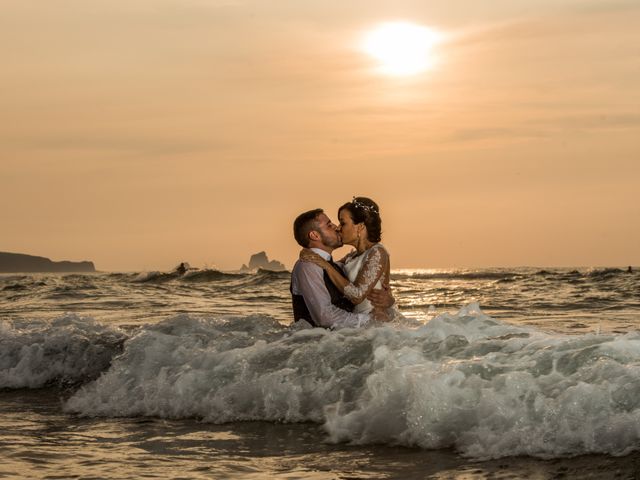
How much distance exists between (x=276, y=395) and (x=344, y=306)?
2063 mm

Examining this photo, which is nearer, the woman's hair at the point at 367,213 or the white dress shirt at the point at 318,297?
the white dress shirt at the point at 318,297

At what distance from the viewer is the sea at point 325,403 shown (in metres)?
6.38

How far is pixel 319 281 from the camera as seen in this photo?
10.1 metres

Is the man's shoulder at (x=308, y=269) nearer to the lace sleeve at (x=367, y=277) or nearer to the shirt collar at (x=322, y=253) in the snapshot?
the shirt collar at (x=322, y=253)

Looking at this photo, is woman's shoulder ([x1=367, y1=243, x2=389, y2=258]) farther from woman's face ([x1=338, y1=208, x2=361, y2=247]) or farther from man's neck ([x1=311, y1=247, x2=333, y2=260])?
man's neck ([x1=311, y1=247, x2=333, y2=260])

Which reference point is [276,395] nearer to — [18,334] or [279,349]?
[279,349]

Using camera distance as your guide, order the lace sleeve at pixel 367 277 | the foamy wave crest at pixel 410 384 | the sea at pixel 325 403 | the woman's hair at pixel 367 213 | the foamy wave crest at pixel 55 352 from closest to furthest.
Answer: the sea at pixel 325 403 < the foamy wave crest at pixel 410 384 < the lace sleeve at pixel 367 277 < the woman's hair at pixel 367 213 < the foamy wave crest at pixel 55 352

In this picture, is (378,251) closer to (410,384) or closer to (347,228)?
(347,228)

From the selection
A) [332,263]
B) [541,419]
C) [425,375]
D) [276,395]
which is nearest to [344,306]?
[332,263]

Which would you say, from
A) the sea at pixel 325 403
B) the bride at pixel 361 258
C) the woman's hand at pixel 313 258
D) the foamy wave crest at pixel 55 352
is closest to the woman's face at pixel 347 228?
the bride at pixel 361 258

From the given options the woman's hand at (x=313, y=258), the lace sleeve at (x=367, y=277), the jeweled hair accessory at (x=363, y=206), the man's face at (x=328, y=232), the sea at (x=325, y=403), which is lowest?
the sea at (x=325, y=403)

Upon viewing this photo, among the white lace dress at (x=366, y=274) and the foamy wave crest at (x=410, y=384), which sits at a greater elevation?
the white lace dress at (x=366, y=274)

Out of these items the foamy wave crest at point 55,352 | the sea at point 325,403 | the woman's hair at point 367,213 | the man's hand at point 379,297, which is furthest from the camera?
the foamy wave crest at point 55,352

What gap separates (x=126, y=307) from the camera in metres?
21.8
